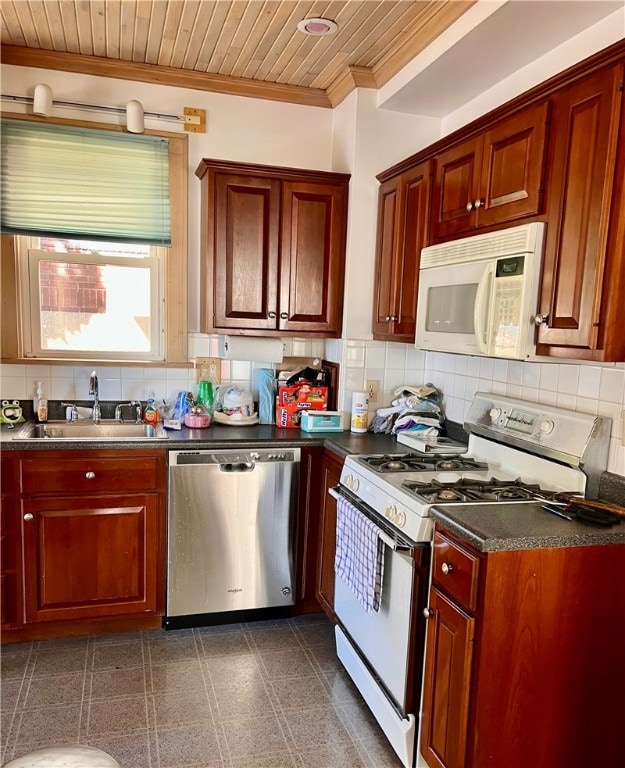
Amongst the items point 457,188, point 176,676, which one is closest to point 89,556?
point 176,676

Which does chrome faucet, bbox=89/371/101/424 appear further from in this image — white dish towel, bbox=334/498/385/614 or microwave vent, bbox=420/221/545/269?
microwave vent, bbox=420/221/545/269

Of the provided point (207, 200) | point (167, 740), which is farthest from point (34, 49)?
point (167, 740)

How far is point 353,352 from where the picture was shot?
3.07 metres

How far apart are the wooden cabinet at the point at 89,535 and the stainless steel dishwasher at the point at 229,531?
89 mm

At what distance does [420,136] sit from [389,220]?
54cm

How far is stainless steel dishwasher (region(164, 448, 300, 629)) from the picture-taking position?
2.70 m

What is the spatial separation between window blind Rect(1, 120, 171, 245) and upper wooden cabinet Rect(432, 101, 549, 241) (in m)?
1.47

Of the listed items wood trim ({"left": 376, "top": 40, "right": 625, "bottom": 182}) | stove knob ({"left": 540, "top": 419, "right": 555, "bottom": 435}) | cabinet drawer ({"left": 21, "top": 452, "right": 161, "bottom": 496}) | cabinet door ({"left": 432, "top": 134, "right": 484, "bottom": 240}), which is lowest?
cabinet drawer ({"left": 21, "top": 452, "right": 161, "bottom": 496})

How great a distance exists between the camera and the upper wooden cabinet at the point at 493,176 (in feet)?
6.14

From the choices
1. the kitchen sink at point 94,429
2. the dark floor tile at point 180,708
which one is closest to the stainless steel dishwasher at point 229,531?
the kitchen sink at point 94,429

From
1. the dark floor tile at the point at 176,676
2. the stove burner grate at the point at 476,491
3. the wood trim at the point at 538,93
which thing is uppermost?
the wood trim at the point at 538,93

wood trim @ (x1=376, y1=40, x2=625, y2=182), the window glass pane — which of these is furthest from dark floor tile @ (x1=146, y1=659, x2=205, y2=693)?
wood trim @ (x1=376, y1=40, x2=625, y2=182)

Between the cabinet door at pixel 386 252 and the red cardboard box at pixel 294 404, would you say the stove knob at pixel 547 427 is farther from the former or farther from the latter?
the red cardboard box at pixel 294 404

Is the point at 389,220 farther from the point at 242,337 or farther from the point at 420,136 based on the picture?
the point at 242,337
